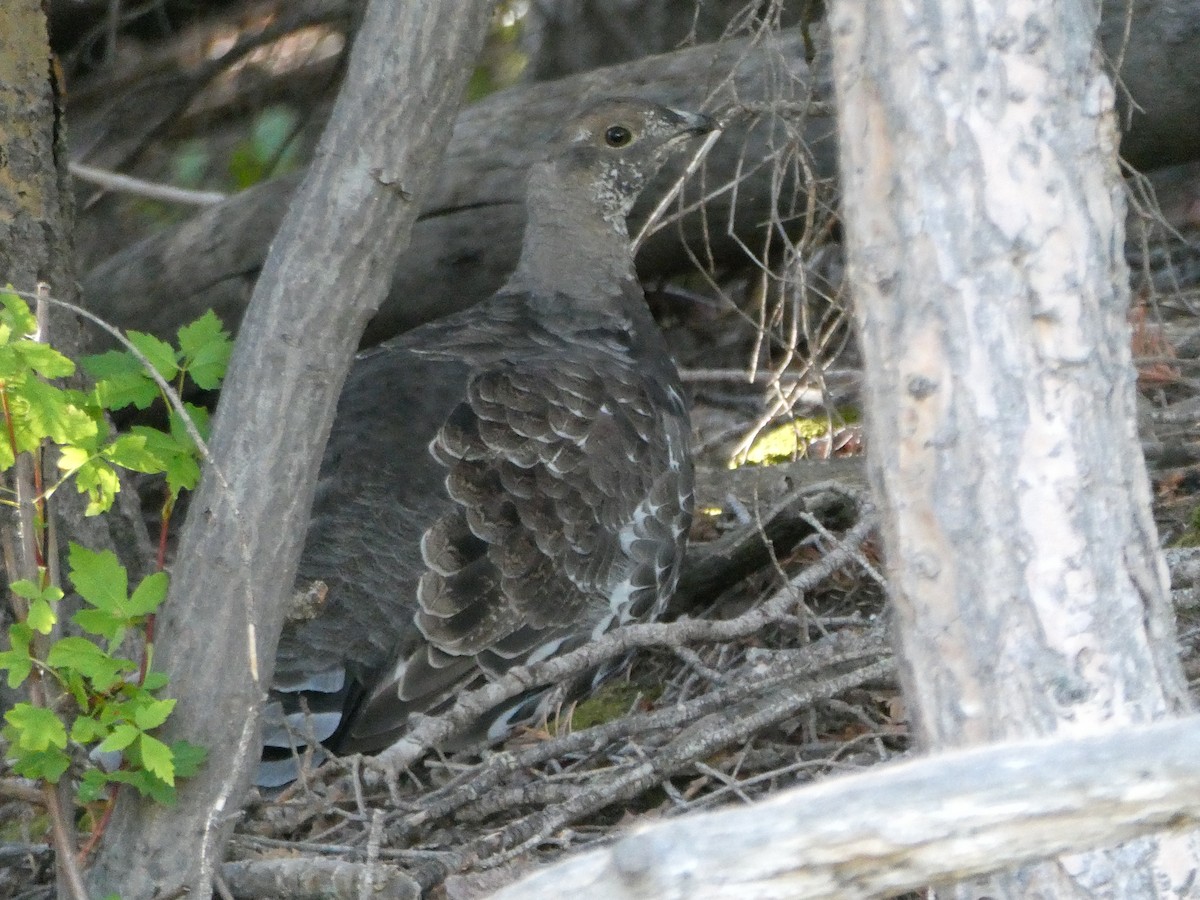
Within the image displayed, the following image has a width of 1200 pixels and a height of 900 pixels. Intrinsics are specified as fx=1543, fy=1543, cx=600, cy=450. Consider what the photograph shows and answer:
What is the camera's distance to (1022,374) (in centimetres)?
189

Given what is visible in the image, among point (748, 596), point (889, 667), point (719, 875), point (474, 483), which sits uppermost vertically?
point (719, 875)

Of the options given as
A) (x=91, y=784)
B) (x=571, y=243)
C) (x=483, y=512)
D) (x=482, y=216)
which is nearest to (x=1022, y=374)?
(x=91, y=784)

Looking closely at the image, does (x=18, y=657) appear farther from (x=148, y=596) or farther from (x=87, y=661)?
(x=148, y=596)

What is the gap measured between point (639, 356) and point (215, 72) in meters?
4.28

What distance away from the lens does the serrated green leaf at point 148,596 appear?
2.63m

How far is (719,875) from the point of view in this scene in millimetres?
1408

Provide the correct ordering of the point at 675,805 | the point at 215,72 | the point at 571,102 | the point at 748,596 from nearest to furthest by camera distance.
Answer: the point at 675,805 → the point at 748,596 → the point at 571,102 → the point at 215,72

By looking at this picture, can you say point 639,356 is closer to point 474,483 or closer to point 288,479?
point 474,483

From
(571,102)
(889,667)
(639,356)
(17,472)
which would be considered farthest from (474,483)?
(571,102)

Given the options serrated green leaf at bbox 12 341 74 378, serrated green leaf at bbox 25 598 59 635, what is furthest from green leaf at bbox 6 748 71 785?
serrated green leaf at bbox 12 341 74 378

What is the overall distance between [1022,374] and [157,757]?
1.51m

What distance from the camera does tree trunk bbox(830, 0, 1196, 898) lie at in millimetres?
1887

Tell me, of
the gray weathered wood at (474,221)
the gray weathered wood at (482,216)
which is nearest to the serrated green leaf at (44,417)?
the gray weathered wood at (482,216)

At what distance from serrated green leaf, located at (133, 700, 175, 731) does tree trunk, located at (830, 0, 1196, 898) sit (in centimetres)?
132
